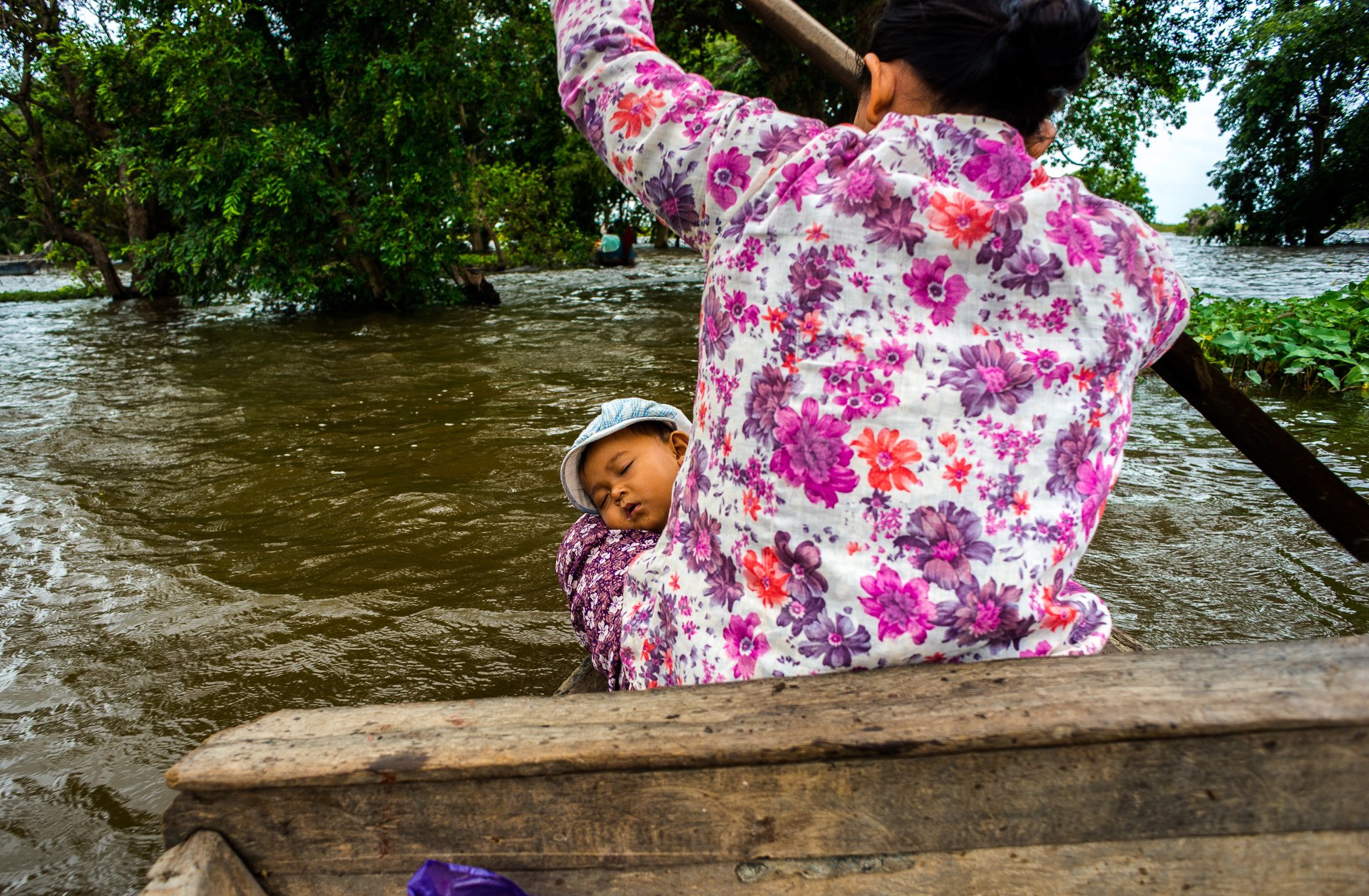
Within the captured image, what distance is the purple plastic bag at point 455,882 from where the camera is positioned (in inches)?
39.8

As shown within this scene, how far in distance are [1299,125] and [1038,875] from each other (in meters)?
28.7

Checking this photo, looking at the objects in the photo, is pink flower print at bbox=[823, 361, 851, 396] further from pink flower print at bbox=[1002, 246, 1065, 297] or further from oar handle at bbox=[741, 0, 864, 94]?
oar handle at bbox=[741, 0, 864, 94]

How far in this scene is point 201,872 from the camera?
1.01m

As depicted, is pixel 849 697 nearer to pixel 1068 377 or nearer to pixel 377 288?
pixel 1068 377

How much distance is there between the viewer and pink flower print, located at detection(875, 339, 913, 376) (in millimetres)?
1059

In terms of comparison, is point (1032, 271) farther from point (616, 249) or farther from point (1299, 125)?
point (1299, 125)

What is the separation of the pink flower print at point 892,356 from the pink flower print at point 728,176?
29cm

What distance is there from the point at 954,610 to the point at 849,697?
0.17m

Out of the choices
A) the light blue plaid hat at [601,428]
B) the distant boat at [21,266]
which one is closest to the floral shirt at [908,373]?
the light blue plaid hat at [601,428]

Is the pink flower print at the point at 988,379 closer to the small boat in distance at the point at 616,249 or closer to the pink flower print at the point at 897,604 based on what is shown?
the pink flower print at the point at 897,604

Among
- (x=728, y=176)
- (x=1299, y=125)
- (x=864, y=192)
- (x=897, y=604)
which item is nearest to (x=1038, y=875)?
(x=897, y=604)

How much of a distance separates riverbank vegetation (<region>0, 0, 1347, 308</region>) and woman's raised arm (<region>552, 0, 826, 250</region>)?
8581 millimetres

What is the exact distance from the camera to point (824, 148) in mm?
1116

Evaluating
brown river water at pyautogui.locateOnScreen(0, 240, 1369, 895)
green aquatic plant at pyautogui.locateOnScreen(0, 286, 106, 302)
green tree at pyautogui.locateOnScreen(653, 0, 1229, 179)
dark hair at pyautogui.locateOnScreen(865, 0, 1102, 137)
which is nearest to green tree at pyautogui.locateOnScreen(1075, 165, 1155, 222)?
green tree at pyautogui.locateOnScreen(653, 0, 1229, 179)
